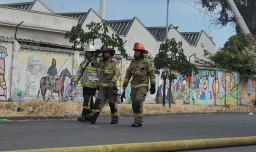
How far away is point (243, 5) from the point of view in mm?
53406

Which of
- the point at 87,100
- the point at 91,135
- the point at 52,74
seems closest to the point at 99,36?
the point at 52,74

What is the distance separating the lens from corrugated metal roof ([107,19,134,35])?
4038 cm

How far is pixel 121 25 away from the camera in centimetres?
4212

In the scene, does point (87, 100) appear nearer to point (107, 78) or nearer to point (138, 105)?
point (107, 78)

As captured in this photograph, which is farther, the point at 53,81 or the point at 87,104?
the point at 53,81

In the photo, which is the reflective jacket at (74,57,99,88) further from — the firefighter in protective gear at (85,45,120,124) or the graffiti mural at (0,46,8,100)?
the graffiti mural at (0,46,8,100)

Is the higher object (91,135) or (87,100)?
(87,100)

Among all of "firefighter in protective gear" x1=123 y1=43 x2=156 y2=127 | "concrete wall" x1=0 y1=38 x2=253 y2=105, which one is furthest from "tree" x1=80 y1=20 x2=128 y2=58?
"firefighter in protective gear" x1=123 y1=43 x2=156 y2=127

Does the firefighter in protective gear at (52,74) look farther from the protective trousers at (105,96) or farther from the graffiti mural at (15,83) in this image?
the protective trousers at (105,96)

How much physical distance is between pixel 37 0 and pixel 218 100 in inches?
739

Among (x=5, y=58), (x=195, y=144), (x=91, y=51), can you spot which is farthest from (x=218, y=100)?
(x=195, y=144)

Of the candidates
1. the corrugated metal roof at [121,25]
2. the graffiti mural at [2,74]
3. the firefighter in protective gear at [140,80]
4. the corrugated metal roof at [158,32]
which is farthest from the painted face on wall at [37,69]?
the corrugated metal roof at [158,32]

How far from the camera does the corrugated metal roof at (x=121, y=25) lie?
40.4 meters

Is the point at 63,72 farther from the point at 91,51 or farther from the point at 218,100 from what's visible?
the point at 218,100
